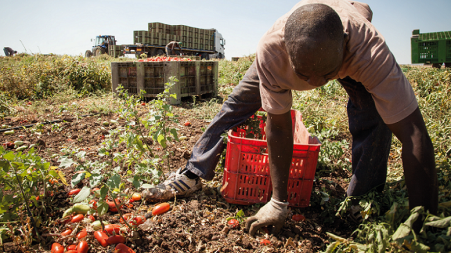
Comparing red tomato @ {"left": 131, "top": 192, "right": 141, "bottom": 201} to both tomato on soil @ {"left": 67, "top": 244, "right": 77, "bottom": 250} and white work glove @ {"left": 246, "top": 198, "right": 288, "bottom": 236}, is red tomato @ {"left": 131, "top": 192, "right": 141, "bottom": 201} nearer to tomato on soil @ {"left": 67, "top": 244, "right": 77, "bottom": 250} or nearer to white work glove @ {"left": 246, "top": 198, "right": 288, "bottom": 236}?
tomato on soil @ {"left": 67, "top": 244, "right": 77, "bottom": 250}

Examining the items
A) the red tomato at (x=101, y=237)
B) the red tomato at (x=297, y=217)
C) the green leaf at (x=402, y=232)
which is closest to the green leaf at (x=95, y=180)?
the red tomato at (x=101, y=237)

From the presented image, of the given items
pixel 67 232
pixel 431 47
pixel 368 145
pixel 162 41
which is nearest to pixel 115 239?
pixel 67 232

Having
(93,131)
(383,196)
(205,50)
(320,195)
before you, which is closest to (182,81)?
(93,131)

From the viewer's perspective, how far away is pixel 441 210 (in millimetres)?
1568

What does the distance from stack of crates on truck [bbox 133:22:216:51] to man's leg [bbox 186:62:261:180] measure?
56.9 feet

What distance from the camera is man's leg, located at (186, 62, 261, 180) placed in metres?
2.29

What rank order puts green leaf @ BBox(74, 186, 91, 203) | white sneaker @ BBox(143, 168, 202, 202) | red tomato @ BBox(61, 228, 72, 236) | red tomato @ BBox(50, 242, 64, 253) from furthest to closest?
1. white sneaker @ BBox(143, 168, 202, 202)
2. red tomato @ BBox(61, 228, 72, 236)
3. red tomato @ BBox(50, 242, 64, 253)
4. green leaf @ BBox(74, 186, 91, 203)

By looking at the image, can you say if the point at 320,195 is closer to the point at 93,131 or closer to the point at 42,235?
the point at 42,235

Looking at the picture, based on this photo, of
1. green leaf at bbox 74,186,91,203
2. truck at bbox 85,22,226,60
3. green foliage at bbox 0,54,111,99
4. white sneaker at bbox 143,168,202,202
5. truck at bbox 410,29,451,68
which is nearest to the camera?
green leaf at bbox 74,186,91,203

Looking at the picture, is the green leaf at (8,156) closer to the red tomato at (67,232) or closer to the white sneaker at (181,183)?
the red tomato at (67,232)

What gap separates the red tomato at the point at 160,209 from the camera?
2070 mm

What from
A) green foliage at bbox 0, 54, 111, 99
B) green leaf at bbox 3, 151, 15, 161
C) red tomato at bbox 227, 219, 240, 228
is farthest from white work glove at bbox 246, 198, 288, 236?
green foliage at bbox 0, 54, 111, 99

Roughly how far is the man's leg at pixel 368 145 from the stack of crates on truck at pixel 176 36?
1800cm

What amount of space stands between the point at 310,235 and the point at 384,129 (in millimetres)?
916
